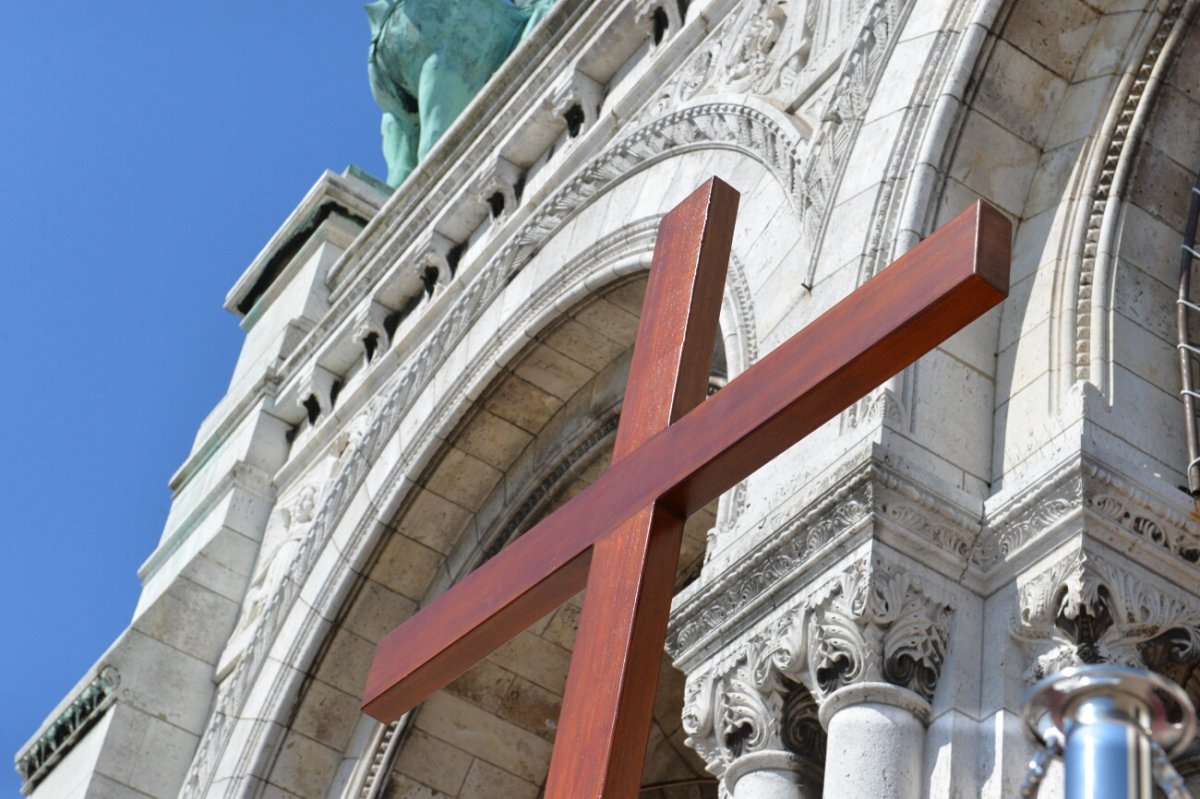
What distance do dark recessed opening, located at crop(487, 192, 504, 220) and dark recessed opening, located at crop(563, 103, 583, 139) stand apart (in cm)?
58

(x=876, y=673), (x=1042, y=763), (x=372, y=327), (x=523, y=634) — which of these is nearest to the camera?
(x=1042, y=763)

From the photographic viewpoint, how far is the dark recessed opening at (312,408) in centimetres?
1060

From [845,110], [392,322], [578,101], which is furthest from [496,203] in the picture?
[845,110]

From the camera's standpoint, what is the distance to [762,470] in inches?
201

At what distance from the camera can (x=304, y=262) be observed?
39.6ft

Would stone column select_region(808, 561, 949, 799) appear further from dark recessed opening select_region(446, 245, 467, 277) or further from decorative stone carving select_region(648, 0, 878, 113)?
dark recessed opening select_region(446, 245, 467, 277)

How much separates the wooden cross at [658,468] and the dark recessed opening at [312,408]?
265 inches

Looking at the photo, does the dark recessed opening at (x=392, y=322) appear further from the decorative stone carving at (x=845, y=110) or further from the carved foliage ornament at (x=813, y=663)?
the carved foliage ornament at (x=813, y=663)

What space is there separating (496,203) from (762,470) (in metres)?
4.57

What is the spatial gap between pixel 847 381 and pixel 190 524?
327 inches

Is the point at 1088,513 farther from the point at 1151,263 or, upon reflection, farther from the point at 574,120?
the point at 574,120

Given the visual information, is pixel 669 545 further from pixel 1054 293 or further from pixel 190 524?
pixel 190 524

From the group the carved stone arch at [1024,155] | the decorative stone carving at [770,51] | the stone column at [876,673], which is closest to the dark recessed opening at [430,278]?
the decorative stone carving at [770,51]

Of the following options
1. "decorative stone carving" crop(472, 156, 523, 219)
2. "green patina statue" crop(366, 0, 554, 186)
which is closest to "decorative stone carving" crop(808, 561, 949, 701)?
"decorative stone carving" crop(472, 156, 523, 219)
